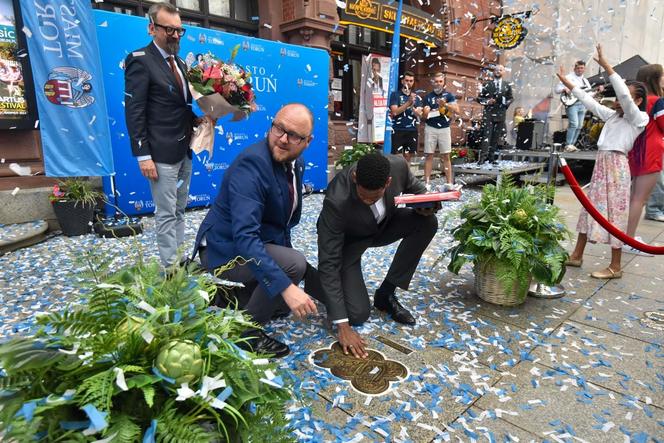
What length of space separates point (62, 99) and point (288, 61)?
3.44 meters

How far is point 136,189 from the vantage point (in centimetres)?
557

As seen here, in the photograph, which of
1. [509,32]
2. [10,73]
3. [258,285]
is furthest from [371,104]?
[258,285]

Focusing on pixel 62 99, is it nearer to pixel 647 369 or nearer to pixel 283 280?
pixel 283 280

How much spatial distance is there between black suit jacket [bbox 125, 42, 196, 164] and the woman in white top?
328 cm

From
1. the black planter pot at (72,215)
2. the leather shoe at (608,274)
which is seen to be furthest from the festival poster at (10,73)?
the leather shoe at (608,274)

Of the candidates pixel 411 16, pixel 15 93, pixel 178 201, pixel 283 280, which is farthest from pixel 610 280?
pixel 411 16

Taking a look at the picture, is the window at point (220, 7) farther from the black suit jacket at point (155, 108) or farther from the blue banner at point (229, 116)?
the black suit jacket at point (155, 108)

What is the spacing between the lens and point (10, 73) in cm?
474

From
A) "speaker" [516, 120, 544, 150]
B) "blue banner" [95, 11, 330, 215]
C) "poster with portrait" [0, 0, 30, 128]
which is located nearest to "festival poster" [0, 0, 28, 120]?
"poster with portrait" [0, 0, 30, 128]

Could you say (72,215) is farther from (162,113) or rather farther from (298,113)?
(298,113)

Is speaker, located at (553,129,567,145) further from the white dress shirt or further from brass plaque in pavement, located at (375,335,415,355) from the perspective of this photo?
brass plaque in pavement, located at (375,335,415,355)

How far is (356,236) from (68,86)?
379 centimetres

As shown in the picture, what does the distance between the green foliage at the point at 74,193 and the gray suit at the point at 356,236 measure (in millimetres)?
3563

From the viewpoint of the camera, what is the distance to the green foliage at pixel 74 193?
4945 mm
